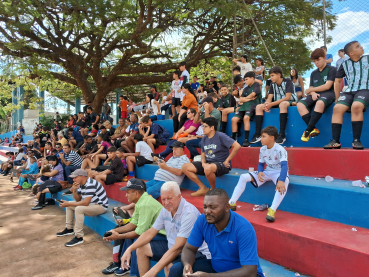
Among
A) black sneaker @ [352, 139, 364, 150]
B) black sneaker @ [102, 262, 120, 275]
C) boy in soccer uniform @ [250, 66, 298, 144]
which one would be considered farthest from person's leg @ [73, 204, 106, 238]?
black sneaker @ [352, 139, 364, 150]

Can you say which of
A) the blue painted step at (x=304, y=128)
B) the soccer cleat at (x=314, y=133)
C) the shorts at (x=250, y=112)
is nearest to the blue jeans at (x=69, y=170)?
the blue painted step at (x=304, y=128)

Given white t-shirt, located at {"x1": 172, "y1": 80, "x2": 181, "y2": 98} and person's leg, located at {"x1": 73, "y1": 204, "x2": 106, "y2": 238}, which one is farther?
white t-shirt, located at {"x1": 172, "y1": 80, "x2": 181, "y2": 98}

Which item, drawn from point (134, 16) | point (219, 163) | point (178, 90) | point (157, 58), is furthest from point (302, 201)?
point (157, 58)

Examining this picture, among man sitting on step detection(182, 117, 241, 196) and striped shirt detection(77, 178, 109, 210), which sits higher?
man sitting on step detection(182, 117, 241, 196)

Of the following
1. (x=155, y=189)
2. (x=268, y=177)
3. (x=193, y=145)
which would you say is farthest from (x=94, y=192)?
(x=268, y=177)

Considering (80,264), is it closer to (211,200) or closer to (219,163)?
(219,163)

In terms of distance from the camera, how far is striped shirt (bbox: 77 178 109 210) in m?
5.36

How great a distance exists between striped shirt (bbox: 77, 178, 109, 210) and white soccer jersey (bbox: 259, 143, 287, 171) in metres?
3.24

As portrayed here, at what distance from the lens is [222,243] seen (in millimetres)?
2205

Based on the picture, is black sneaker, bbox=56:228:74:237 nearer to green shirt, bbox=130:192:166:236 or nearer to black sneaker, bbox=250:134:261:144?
green shirt, bbox=130:192:166:236

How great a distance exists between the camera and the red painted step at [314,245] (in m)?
2.32

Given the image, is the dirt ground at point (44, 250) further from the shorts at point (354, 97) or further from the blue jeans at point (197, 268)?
the shorts at point (354, 97)

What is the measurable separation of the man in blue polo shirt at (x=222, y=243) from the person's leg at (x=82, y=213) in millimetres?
3241

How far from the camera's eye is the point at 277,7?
11.1 meters
